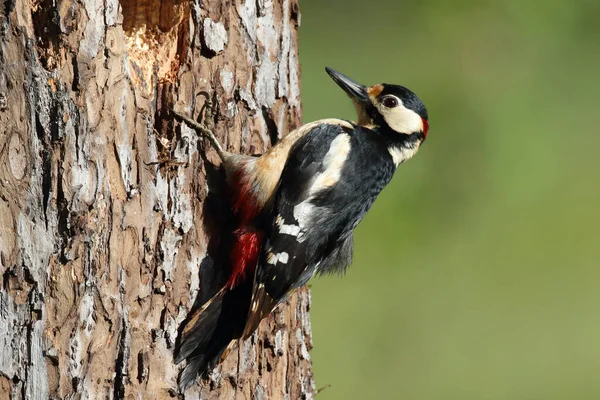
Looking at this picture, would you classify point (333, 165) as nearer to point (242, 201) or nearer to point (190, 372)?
point (242, 201)

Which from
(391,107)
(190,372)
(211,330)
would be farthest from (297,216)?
(391,107)

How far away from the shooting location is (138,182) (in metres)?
2.62

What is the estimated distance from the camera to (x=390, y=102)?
349 centimetres

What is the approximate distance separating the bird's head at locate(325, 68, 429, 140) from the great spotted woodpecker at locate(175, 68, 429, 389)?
0.13 meters

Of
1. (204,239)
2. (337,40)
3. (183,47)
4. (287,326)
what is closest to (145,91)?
(183,47)

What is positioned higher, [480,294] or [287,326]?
[480,294]

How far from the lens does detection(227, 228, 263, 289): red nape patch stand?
2865 millimetres

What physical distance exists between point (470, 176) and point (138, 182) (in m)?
3.50

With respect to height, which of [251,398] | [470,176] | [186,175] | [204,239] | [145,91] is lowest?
[251,398]

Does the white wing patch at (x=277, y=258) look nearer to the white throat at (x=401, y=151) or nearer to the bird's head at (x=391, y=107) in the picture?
the white throat at (x=401, y=151)

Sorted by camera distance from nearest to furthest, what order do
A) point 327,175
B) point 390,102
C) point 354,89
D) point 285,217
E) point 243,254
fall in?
point 243,254 < point 285,217 < point 327,175 < point 390,102 < point 354,89

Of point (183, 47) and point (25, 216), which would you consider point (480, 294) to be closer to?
point (183, 47)

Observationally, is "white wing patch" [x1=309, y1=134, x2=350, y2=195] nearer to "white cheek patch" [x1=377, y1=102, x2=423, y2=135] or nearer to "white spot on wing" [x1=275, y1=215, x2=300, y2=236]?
"white spot on wing" [x1=275, y1=215, x2=300, y2=236]

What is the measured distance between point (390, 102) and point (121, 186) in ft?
4.28
